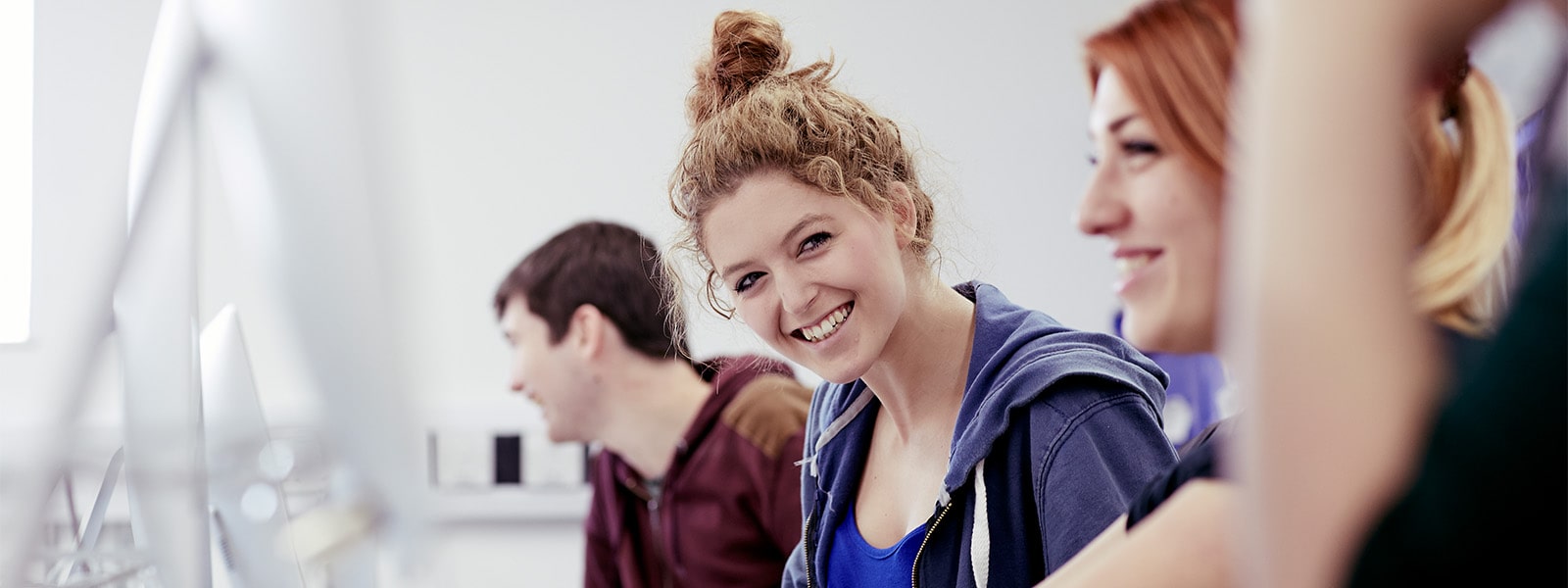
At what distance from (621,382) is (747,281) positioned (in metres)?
1.10

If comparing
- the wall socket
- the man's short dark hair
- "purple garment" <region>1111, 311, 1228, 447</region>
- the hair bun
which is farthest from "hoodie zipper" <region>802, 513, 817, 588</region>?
the wall socket

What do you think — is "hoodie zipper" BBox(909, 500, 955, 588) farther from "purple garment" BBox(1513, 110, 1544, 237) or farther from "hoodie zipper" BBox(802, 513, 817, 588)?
"purple garment" BBox(1513, 110, 1544, 237)

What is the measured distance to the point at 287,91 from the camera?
24.4 inches

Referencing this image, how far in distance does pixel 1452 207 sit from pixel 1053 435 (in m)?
0.59

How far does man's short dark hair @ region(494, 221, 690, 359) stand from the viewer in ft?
7.54

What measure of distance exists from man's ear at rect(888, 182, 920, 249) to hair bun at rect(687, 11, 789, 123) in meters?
0.18

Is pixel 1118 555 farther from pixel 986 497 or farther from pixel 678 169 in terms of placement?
pixel 678 169

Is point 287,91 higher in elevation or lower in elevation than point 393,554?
higher

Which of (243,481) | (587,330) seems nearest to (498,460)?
(587,330)

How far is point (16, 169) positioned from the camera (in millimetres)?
1053

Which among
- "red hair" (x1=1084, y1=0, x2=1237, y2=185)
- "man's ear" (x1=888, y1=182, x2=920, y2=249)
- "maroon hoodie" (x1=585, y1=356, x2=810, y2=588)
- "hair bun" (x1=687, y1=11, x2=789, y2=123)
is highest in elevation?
"hair bun" (x1=687, y1=11, x2=789, y2=123)

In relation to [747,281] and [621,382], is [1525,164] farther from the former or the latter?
[621,382]

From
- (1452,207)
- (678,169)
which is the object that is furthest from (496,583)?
(1452,207)

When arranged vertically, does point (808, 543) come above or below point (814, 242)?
below
